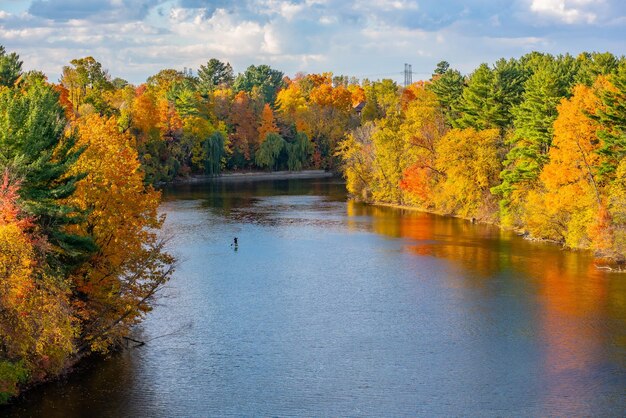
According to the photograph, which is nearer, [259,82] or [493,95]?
[493,95]

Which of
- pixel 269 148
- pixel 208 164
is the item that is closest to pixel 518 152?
pixel 208 164

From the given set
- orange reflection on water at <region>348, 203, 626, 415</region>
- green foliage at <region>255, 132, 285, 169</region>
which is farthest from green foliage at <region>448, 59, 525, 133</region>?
green foliage at <region>255, 132, 285, 169</region>

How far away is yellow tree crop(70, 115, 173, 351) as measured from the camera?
36.7 metres

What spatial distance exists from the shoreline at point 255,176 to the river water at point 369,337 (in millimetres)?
66595

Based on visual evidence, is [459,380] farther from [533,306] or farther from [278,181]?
[278,181]

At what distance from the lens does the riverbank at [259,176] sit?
445 feet

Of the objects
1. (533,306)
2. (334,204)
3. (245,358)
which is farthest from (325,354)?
(334,204)

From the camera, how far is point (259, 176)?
479 feet

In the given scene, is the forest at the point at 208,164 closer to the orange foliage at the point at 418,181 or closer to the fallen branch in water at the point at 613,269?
the orange foliage at the point at 418,181

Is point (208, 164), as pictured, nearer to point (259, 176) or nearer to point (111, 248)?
point (259, 176)

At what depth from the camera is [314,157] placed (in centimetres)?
15738

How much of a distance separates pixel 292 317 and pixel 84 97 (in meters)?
87.3

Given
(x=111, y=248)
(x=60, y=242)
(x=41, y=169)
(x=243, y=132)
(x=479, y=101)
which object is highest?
(x=479, y=101)

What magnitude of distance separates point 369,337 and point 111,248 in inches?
552
